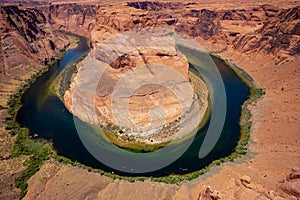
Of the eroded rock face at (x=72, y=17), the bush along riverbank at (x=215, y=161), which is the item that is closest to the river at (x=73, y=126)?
the bush along riverbank at (x=215, y=161)

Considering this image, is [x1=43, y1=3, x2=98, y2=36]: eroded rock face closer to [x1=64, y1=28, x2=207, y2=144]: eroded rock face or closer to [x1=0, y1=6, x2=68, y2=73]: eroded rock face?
[x1=0, y1=6, x2=68, y2=73]: eroded rock face

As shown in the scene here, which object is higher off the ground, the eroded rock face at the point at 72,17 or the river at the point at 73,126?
the eroded rock face at the point at 72,17

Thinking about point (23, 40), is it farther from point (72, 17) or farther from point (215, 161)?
point (215, 161)

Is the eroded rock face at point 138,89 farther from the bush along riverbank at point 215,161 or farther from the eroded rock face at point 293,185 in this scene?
the eroded rock face at point 293,185

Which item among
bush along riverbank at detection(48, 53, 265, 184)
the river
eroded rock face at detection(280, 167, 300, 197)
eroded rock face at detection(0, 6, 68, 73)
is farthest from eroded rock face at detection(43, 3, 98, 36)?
eroded rock face at detection(280, 167, 300, 197)

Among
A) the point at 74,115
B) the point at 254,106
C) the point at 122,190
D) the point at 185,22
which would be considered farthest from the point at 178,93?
the point at 185,22

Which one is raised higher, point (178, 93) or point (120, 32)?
point (120, 32)

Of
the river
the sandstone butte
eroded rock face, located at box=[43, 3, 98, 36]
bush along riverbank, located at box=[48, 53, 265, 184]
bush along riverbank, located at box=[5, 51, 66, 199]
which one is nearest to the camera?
the sandstone butte

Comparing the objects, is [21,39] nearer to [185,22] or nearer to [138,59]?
[138,59]
